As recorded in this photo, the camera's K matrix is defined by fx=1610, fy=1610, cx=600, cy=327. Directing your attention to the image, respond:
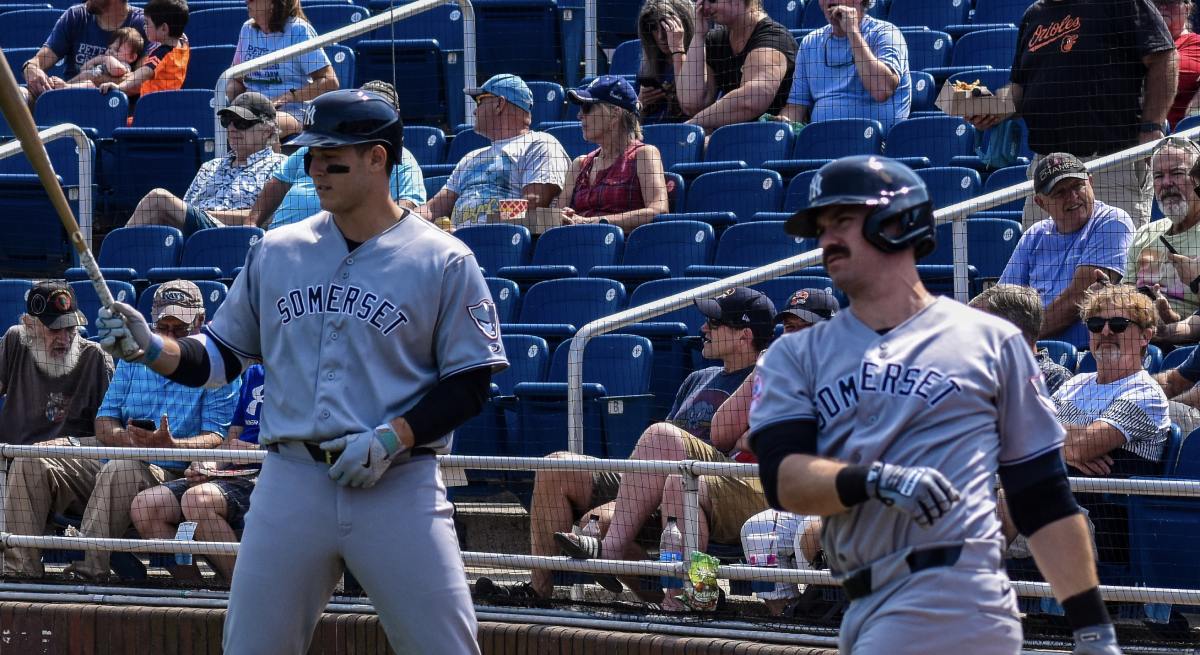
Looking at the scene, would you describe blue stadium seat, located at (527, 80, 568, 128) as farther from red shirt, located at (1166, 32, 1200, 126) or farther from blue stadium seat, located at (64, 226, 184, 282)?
red shirt, located at (1166, 32, 1200, 126)

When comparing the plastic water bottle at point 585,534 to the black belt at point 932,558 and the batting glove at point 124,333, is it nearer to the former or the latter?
the batting glove at point 124,333

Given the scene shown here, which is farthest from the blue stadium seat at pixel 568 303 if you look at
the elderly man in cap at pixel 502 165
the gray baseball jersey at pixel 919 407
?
the gray baseball jersey at pixel 919 407

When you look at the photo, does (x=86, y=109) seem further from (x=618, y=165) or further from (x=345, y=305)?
(x=345, y=305)

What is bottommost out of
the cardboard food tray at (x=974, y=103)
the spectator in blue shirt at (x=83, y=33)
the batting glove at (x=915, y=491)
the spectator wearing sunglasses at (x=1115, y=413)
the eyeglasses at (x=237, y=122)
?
the spectator wearing sunglasses at (x=1115, y=413)

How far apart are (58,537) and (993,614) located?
14.0ft

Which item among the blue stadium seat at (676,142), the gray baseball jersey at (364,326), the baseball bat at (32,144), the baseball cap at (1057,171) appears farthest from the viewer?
the blue stadium seat at (676,142)

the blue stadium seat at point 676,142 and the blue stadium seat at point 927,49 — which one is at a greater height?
the blue stadium seat at point 927,49

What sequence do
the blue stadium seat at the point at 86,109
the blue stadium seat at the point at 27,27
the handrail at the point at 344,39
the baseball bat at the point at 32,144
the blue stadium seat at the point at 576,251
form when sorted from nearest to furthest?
1. the baseball bat at the point at 32,144
2. the blue stadium seat at the point at 576,251
3. the handrail at the point at 344,39
4. the blue stadium seat at the point at 86,109
5. the blue stadium seat at the point at 27,27

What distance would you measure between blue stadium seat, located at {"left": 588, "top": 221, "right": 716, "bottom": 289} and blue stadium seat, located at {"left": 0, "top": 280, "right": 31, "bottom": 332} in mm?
2906

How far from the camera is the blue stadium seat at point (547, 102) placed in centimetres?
966

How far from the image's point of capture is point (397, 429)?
3.81 m

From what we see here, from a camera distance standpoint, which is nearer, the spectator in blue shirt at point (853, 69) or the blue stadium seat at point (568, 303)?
the blue stadium seat at point (568, 303)

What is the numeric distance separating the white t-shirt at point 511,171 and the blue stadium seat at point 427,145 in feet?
3.35

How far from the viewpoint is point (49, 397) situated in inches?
277
